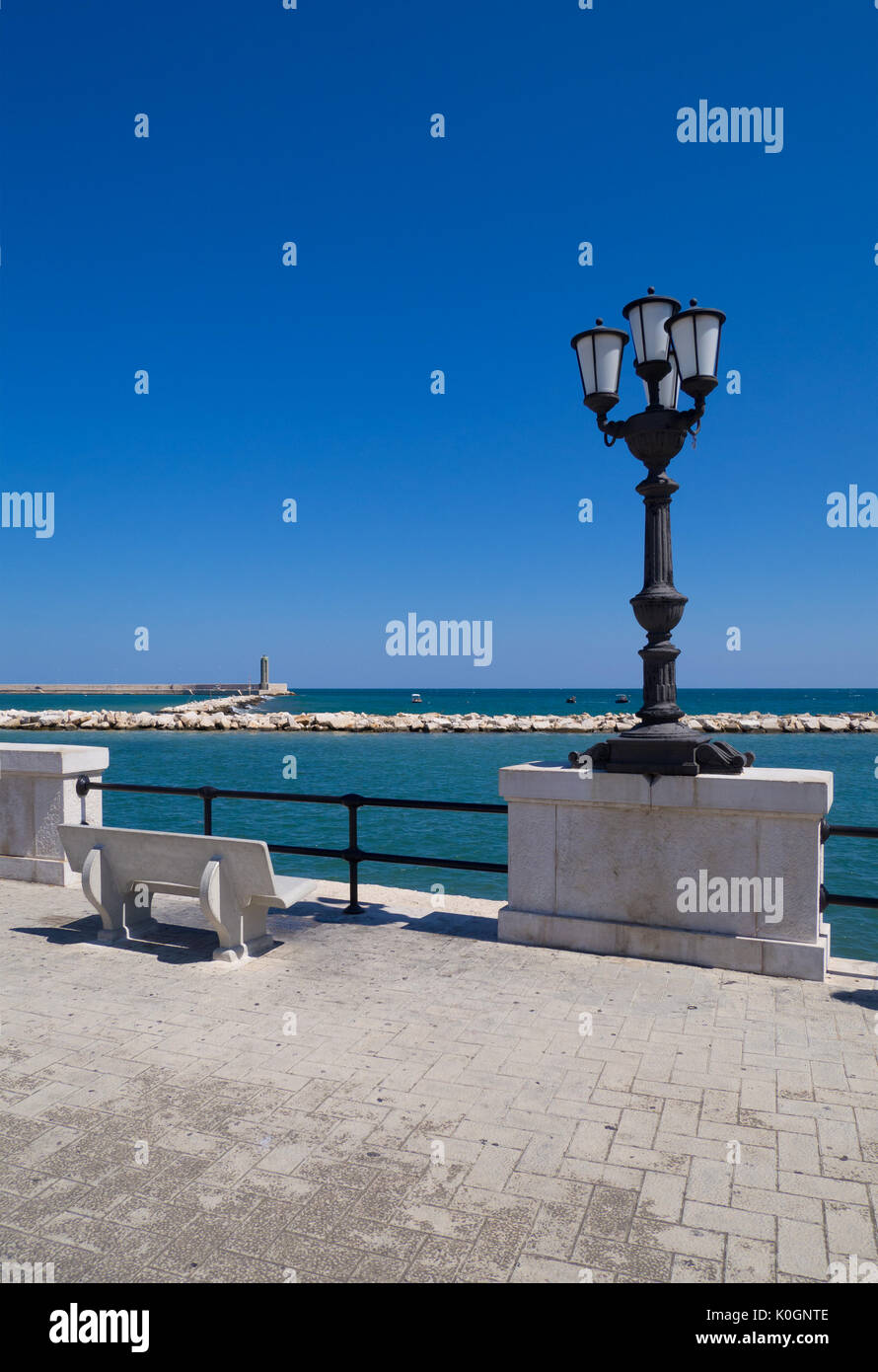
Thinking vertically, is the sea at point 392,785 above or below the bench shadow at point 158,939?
below

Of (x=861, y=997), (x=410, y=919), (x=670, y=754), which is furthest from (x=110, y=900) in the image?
(x=861, y=997)

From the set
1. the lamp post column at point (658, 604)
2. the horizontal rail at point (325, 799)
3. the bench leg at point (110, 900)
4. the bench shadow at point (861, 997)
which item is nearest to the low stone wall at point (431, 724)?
the horizontal rail at point (325, 799)

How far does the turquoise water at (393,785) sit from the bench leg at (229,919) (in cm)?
361

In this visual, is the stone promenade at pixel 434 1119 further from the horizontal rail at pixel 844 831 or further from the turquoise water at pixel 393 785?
the turquoise water at pixel 393 785

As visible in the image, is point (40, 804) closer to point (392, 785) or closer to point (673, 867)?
point (673, 867)

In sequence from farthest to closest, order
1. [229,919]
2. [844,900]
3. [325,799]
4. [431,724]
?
[431,724]
[325,799]
[229,919]
[844,900]

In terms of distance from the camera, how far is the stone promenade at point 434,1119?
264cm

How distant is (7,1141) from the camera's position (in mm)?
3309

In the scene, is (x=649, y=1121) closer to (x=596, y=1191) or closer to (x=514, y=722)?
(x=596, y=1191)

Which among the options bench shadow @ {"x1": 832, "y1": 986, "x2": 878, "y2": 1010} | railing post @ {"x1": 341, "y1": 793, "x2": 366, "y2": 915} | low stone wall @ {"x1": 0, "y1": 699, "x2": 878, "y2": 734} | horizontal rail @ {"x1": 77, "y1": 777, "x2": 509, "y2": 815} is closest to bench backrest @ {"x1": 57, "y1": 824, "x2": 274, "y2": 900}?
horizontal rail @ {"x1": 77, "y1": 777, "x2": 509, "y2": 815}

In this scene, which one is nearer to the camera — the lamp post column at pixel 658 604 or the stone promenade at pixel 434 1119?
the stone promenade at pixel 434 1119

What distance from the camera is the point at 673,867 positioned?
545 centimetres

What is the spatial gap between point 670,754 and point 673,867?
74 centimetres

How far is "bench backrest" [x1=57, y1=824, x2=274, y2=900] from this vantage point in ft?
17.8
